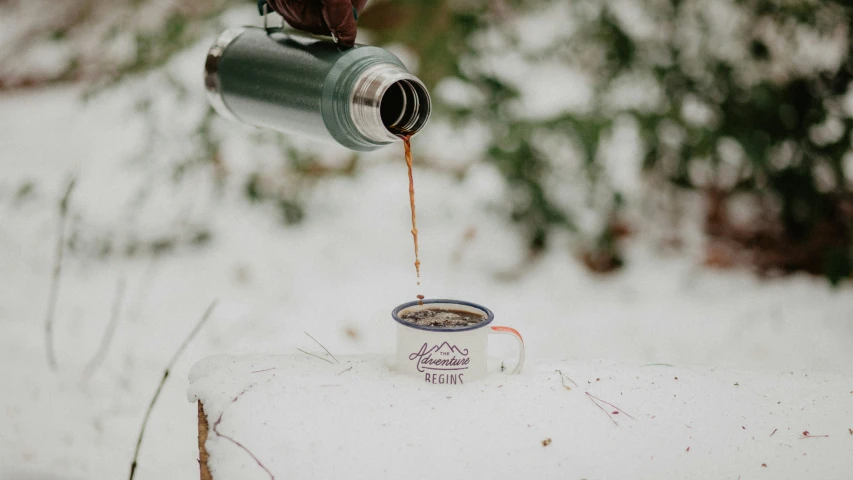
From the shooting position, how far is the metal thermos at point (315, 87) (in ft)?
2.79

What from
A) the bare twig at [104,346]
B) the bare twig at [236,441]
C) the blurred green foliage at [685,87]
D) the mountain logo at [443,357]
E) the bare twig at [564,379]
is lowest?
the bare twig at [104,346]

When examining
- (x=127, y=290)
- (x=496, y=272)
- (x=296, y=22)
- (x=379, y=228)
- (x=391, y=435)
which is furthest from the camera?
(x=379, y=228)

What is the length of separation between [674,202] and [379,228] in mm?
1074

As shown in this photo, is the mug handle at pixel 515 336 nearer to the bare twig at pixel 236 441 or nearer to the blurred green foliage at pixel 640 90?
→ the bare twig at pixel 236 441

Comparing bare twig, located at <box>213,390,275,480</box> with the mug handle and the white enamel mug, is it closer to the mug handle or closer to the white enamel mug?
the white enamel mug

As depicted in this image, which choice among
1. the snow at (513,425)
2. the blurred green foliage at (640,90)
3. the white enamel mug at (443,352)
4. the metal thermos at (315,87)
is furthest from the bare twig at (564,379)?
the blurred green foliage at (640,90)

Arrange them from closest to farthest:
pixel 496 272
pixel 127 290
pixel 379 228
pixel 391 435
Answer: pixel 391 435 → pixel 127 290 → pixel 496 272 → pixel 379 228

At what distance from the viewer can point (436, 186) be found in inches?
106

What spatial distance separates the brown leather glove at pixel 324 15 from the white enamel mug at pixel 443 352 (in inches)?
14.7

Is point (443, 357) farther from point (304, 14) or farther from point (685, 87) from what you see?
point (685, 87)

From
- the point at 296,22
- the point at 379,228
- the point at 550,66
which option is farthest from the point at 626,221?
the point at 296,22

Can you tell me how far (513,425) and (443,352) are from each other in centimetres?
12

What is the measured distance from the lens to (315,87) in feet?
2.96

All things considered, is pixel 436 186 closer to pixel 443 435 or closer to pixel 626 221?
pixel 626 221
